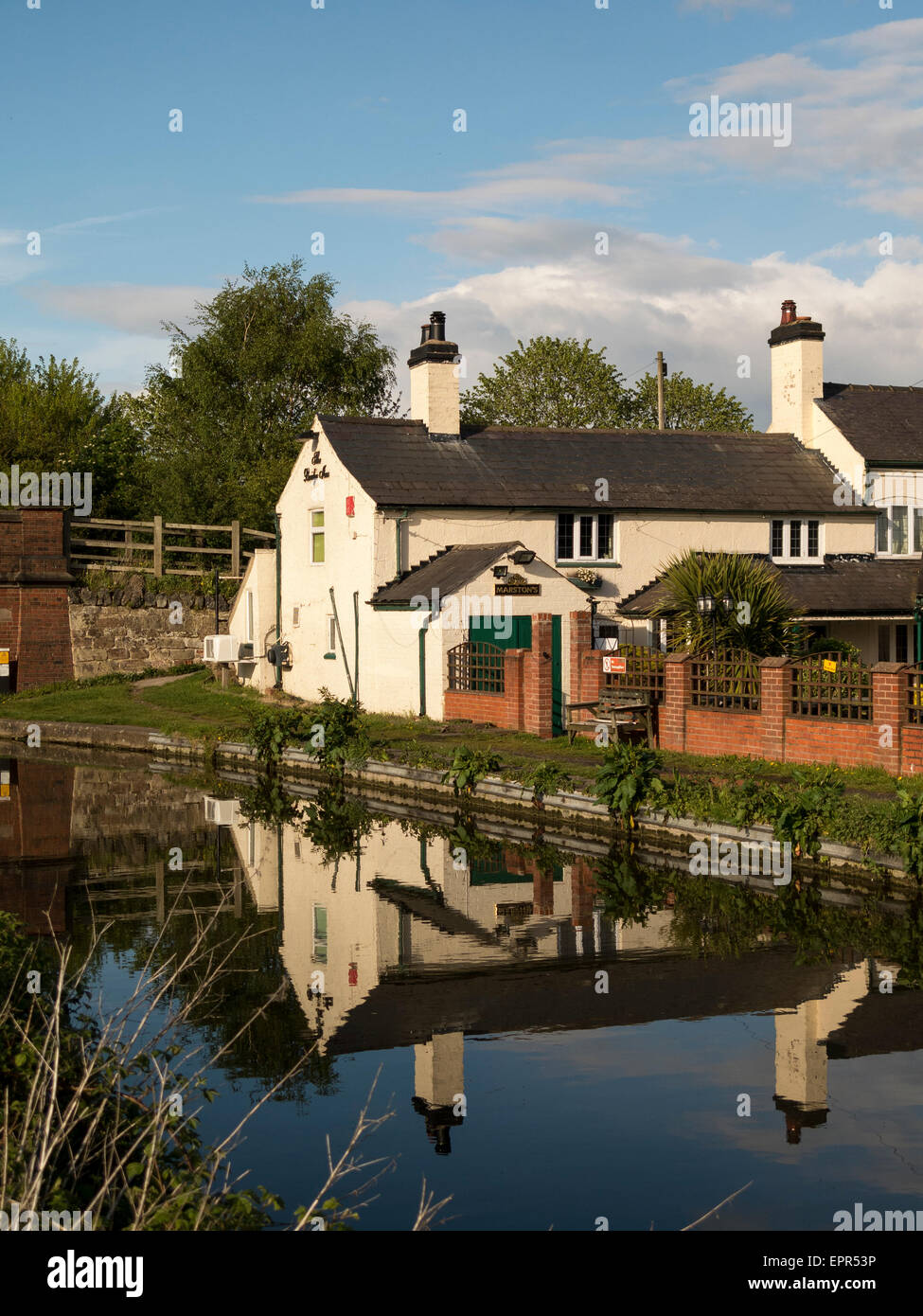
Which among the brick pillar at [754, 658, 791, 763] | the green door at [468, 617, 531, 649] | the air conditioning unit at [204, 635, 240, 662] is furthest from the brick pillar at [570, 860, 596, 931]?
the air conditioning unit at [204, 635, 240, 662]

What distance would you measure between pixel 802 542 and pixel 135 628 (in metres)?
17.5

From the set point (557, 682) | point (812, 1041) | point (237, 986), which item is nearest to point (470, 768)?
point (557, 682)

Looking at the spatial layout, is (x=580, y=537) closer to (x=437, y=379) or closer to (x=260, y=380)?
(x=437, y=379)

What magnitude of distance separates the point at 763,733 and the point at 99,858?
9174 mm

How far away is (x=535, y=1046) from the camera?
9.30m

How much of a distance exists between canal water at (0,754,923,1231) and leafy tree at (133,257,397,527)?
113ft

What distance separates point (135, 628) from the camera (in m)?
38.3

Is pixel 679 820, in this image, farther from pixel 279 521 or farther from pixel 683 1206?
pixel 279 521

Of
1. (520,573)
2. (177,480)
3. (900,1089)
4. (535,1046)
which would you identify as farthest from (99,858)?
(177,480)

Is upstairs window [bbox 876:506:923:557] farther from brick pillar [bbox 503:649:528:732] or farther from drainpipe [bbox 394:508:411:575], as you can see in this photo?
brick pillar [bbox 503:649:528:732]

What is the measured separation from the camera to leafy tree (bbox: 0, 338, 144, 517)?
148 ft

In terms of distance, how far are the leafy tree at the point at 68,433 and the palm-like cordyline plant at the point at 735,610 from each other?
26.1 m

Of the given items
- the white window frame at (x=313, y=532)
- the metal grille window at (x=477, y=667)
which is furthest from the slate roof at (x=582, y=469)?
the metal grille window at (x=477, y=667)

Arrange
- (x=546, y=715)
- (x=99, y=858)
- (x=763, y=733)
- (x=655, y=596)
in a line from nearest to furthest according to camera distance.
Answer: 1. (x=99, y=858)
2. (x=763, y=733)
3. (x=546, y=715)
4. (x=655, y=596)
